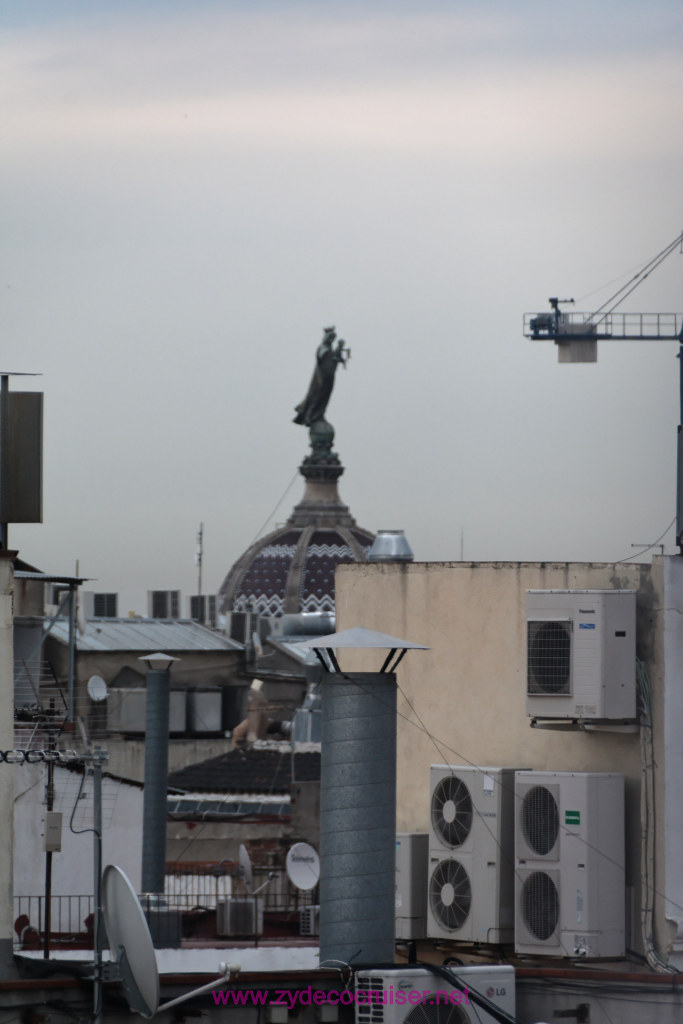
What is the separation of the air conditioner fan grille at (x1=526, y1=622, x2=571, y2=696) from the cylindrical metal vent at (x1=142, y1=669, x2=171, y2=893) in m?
8.67

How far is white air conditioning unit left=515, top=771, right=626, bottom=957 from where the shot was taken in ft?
44.2

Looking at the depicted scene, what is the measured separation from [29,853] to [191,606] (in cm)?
A: 3965

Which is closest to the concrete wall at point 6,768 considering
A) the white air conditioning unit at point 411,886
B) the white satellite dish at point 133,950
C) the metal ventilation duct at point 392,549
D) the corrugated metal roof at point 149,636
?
the white satellite dish at point 133,950

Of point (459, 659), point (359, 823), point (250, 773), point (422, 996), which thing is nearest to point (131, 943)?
point (359, 823)

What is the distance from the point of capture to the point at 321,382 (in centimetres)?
10912

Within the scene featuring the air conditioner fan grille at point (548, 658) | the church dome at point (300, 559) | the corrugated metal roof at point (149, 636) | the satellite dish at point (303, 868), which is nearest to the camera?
the air conditioner fan grille at point (548, 658)

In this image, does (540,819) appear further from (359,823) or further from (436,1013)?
(436,1013)

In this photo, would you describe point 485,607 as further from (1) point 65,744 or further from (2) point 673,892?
(1) point 65,744

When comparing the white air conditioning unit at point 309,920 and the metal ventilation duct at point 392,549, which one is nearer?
the metal ventilation duct at point 392,549

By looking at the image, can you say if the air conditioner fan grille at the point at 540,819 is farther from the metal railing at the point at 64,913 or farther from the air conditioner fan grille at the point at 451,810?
the metal railing at the point at 64,913

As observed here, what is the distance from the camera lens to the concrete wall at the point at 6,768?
38.7 ft

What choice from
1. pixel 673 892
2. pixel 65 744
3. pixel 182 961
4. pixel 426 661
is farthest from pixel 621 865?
pixel 65 744

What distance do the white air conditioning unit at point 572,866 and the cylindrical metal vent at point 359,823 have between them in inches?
80.8

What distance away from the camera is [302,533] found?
337 feet
